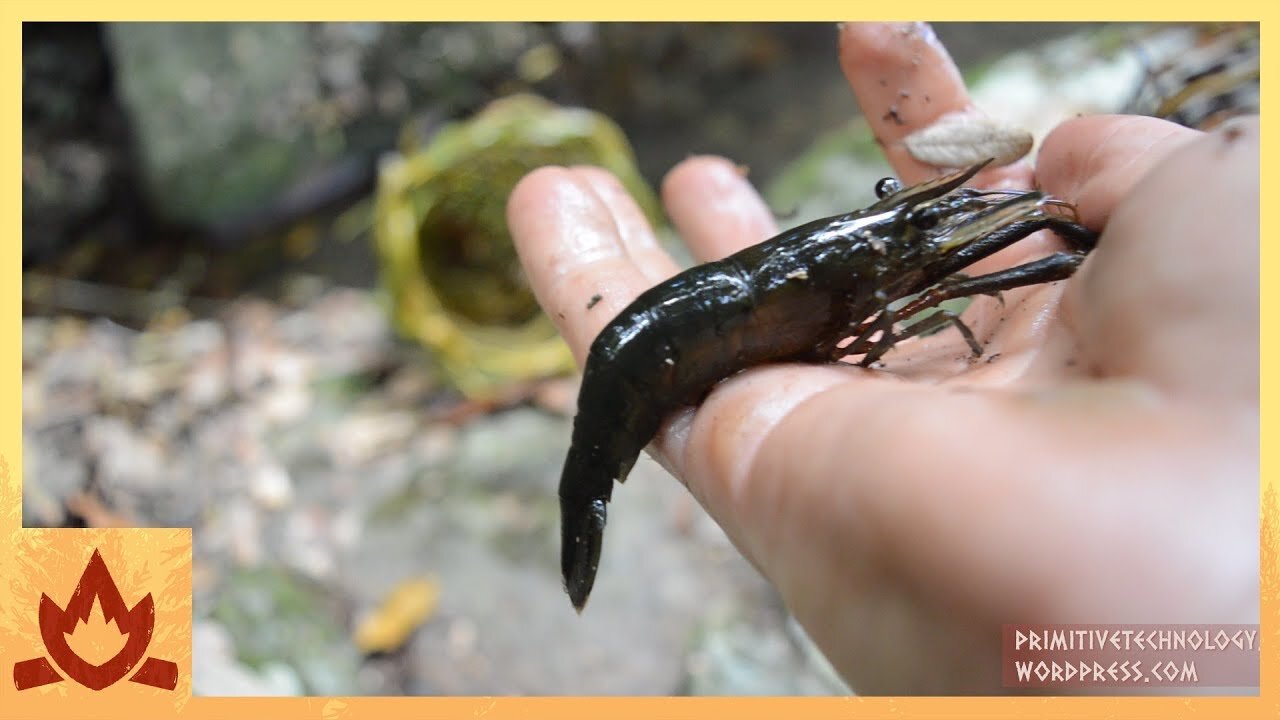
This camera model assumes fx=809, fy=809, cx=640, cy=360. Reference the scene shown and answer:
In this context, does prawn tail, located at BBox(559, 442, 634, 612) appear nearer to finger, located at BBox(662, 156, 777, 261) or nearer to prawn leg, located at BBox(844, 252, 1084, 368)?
prawn leg, located at BBox(844, 252, 1084, 368)

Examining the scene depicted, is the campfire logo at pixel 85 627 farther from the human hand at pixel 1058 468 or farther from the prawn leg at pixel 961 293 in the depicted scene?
the prawn leg at pixel 961 293

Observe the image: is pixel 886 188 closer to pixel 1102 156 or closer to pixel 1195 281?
pixel 1102 156

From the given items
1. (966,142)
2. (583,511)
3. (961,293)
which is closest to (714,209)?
(966,142)

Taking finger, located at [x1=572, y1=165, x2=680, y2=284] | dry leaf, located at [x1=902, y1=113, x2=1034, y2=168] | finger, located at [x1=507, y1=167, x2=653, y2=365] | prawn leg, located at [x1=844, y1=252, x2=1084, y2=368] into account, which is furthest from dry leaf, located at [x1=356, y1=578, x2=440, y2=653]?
dry leaf, located at [x1=902, y1=113, x2=1034, y2=168]

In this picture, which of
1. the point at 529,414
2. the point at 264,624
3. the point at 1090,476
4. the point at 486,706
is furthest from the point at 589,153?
the point at 1090,476

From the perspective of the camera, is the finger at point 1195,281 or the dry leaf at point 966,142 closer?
the finger at point 1195,281

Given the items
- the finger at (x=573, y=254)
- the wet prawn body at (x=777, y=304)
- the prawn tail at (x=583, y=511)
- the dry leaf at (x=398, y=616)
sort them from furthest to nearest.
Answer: the dry leaf at (x=398, y=616) → the finger at (x=573, y=254) → the prawn tail at (x=583, y=511) → the wet prawn body at (x=777, y=304)

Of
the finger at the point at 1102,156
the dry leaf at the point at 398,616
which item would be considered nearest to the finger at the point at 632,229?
the finger at the point at 1102,156
